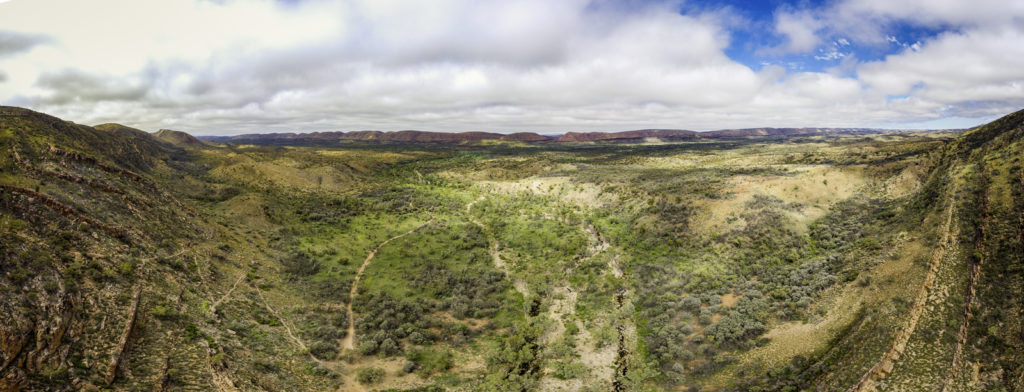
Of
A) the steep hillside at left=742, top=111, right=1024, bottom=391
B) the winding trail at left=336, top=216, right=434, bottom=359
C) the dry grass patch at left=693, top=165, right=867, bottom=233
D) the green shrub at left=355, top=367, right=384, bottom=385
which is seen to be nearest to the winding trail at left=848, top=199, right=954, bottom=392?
the steep hillside at left=742, top=111, right=1024, bottom=391

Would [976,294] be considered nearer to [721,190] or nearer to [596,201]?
[721,190]

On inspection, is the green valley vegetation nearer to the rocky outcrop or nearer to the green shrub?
the green shrub

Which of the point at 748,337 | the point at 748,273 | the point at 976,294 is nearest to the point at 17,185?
the point at 748,337

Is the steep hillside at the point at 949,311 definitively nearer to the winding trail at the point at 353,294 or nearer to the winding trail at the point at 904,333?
the winding trail at the point at 904,333

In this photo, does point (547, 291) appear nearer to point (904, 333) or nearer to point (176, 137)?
point (904, 333)

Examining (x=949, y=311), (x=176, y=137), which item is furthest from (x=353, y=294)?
(x=176, y=137)
